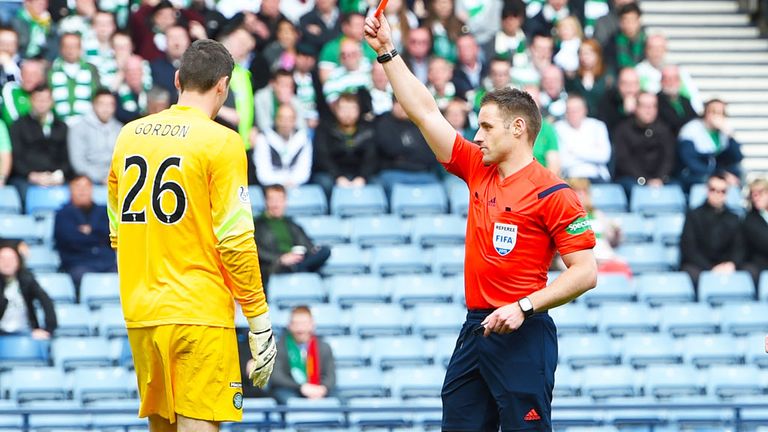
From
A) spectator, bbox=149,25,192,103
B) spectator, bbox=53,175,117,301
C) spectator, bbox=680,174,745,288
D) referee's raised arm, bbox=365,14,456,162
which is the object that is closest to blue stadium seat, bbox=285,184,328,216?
spectator, bbox=149,25,192,103

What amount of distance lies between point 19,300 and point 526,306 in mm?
6172

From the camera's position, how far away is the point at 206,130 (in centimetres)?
630

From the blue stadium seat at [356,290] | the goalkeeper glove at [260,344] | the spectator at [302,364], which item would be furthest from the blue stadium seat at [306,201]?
the goalkeeper glove at [260,344]

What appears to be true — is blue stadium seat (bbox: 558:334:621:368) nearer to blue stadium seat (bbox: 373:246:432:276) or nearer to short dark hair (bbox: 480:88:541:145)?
blue stadium seat (bbox: 373:246:432:276)

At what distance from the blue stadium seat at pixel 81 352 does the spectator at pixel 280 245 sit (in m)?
1.52

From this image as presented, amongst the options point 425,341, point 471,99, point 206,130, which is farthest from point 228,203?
point 471,99

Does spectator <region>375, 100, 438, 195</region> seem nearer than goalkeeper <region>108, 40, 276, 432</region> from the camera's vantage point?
No

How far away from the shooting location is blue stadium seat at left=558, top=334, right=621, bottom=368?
12242 mm

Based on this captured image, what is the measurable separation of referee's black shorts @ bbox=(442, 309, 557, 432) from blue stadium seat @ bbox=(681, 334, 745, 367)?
5934mm

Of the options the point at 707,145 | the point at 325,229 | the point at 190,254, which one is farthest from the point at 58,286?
the point at 707,145

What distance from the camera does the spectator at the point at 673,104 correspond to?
1474 centimetres

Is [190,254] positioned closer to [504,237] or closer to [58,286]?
[504,237]

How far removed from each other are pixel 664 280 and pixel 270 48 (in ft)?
14.6

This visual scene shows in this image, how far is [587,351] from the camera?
12.3 m
